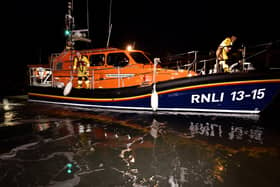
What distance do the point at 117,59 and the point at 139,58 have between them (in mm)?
660

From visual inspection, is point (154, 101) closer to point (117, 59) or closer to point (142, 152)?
point (117, 59)

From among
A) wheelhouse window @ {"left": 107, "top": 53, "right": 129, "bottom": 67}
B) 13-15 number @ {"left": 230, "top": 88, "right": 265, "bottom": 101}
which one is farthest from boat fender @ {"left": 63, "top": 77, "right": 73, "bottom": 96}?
13-15 number @ {"left": 230, "top": 88, "right": 265, "bottom": 101}

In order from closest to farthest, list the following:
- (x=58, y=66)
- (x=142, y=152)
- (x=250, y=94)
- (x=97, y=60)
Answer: (x=142, y=152) < (x=250, y=94) < (x=97, y=60) < (x=58, y=66)

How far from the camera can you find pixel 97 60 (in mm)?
5746

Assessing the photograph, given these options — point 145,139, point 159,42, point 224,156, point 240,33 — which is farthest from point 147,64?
point 159,42

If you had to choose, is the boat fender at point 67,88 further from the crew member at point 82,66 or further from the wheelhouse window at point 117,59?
the wheelhouse window at point 117,59

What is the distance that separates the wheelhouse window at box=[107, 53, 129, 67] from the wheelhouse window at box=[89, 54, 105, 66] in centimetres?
25

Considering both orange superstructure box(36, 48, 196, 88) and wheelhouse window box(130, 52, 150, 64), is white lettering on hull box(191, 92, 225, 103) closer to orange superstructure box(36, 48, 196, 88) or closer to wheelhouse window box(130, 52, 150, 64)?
orange superstructure box(36, 48, 196, 88)

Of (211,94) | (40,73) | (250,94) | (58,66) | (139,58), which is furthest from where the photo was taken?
(40,73)

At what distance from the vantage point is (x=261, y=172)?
2.09 meters

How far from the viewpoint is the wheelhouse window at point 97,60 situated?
562cm

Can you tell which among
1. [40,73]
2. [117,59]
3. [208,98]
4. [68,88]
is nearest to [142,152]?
[208,98]

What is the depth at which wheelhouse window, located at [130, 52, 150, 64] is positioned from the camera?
538 cm

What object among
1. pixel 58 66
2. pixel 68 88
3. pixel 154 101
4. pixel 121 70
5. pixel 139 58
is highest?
pixel 139 58
